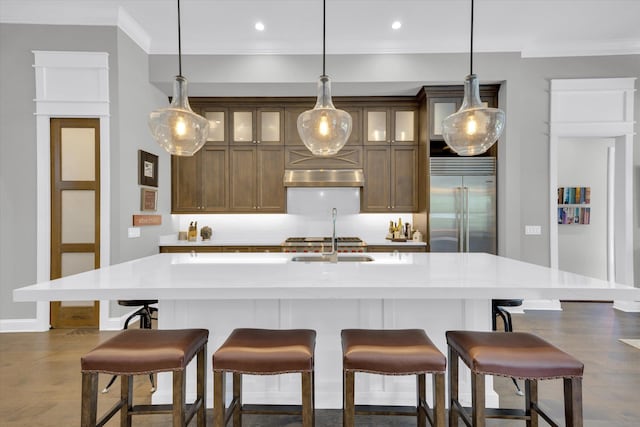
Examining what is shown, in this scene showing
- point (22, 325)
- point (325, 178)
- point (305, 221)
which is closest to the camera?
point (22, 325)

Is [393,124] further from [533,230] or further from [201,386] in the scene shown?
[201,386]

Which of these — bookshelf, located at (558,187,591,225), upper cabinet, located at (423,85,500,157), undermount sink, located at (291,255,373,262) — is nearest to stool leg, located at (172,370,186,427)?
undermount sink, located at (291,255,373,262)

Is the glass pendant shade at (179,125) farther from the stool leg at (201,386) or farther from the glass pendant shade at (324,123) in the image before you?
the stool leg at (201,386)

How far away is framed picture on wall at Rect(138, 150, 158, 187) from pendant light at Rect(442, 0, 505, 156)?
3.42 metres

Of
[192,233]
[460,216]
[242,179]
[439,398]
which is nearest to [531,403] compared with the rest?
[439,398]

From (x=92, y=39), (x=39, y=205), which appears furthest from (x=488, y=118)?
(x=39, y=205)

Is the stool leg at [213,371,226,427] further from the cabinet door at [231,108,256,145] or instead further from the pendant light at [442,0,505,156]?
the cabinet door at [231,108,256,145]

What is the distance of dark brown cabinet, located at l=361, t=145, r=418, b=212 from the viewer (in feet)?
16.0

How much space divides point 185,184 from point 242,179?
0.83m

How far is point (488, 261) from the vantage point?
233cm

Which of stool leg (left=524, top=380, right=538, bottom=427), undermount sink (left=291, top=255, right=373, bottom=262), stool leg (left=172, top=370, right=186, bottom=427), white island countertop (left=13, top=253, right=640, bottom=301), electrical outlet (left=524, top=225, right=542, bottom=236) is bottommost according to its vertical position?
stool leg (left=524, top=380, right=538, bottom=427)

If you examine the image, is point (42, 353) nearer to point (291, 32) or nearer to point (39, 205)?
point (39, 205)

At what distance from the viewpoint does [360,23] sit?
12.5ft

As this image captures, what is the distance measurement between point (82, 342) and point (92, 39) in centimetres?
314
